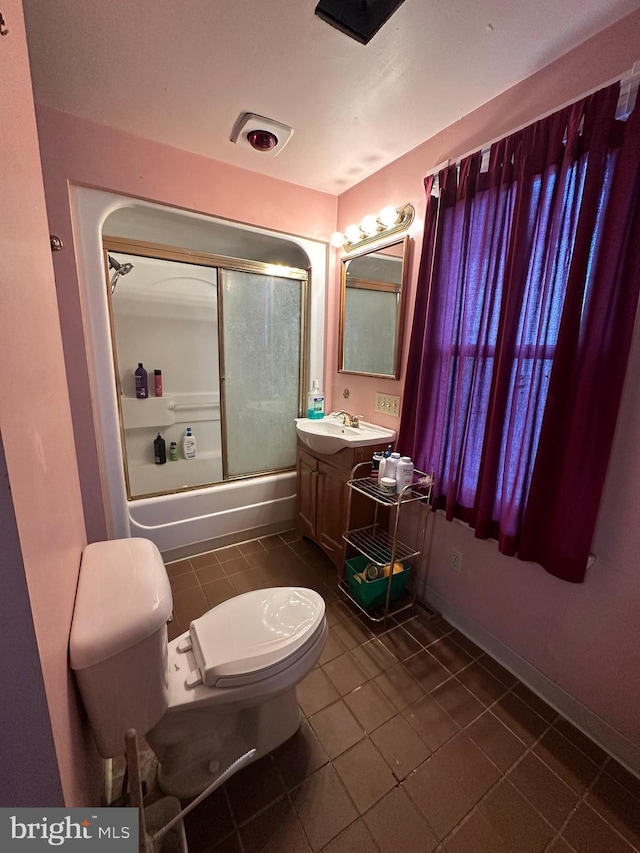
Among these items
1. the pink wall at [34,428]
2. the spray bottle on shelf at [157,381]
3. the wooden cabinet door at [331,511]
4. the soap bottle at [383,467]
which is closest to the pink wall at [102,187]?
the pink wall at [34,428]

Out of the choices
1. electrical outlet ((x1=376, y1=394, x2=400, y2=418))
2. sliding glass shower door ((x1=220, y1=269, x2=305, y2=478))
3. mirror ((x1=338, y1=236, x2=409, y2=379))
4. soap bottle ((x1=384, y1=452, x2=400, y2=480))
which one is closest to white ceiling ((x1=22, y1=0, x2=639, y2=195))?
mirror ((x1=338, y1=236, x2=409, y2=379))

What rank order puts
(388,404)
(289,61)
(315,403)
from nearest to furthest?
(289,61), (388,404), (315,403)

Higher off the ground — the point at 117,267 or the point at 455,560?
the point at 117,267

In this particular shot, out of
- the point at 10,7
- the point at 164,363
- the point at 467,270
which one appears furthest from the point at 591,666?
the point at 164,363

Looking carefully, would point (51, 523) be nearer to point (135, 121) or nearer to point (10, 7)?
point (10, 7)

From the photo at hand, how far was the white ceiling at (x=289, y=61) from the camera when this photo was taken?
41.8 inches

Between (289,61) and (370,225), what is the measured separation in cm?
86

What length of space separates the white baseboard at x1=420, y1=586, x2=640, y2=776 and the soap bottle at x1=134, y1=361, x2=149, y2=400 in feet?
8.72

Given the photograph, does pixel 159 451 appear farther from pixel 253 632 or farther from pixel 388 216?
pixel 388 216

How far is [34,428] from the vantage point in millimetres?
619

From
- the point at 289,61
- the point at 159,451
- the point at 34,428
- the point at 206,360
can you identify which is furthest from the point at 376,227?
the point at 159,451

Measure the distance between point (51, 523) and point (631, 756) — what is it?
192 cm

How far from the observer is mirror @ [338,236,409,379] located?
193 centimetres

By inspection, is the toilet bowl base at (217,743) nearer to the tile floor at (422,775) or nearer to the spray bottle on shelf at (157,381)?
the tile floor at (422,775)
